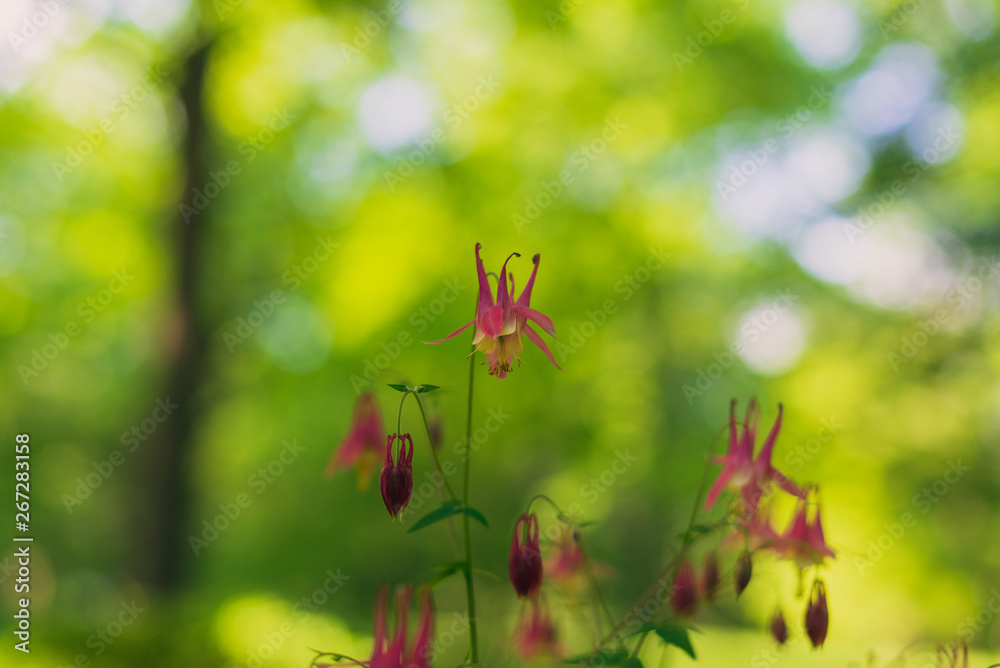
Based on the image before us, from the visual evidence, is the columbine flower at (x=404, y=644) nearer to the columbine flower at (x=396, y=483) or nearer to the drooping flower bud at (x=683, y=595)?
the columbine flower at (x=396, y=483)

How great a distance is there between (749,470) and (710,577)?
1.20 feet

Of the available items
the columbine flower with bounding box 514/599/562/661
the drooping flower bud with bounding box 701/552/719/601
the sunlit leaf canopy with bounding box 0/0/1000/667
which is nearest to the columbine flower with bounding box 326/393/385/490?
the columbine flower with bounding box 514/599/562/661

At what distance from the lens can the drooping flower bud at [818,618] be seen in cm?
153

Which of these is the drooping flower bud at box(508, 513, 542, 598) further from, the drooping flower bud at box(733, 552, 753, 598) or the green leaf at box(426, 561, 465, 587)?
the drooping flower bud at box(733, 552, 753, 598)

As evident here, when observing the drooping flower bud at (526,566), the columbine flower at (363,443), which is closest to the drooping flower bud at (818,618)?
the drooping flower bud at (526,566)

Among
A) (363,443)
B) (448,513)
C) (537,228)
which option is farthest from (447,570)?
(537,228)

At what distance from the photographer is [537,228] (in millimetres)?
6691

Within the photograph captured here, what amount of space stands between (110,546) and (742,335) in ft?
49.3

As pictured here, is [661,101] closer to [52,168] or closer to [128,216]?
[128,216]

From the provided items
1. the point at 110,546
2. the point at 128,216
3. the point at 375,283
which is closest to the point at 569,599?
the point at 375,283

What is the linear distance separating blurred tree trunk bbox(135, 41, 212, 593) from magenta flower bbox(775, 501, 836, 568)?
6.27m

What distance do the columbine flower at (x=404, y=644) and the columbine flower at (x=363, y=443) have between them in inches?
20.2

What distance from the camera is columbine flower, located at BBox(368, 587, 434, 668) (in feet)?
4.22

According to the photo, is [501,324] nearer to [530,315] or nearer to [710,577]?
[530,315]
